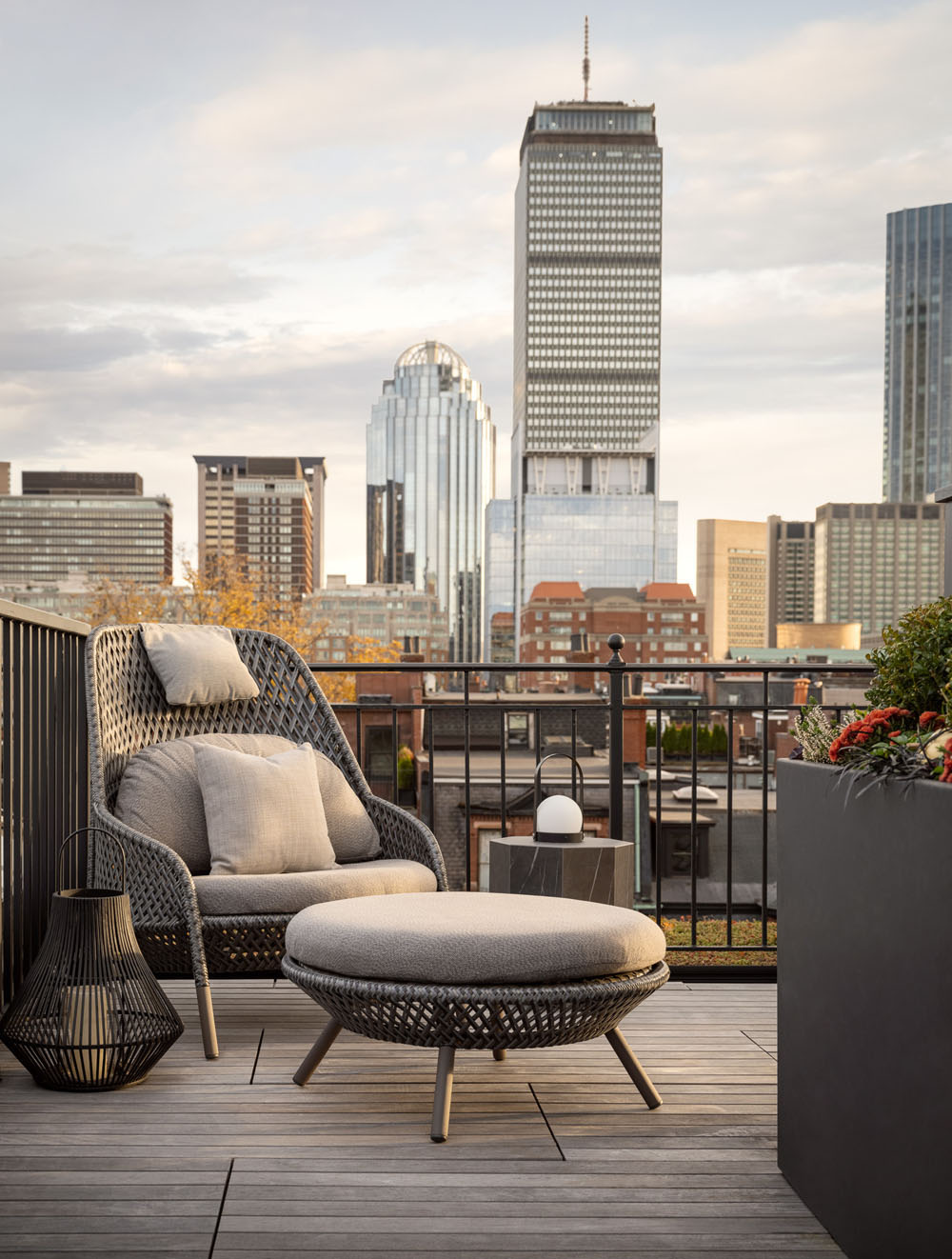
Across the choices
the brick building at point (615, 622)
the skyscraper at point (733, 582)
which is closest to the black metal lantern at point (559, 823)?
the brick building at point (615, 622)

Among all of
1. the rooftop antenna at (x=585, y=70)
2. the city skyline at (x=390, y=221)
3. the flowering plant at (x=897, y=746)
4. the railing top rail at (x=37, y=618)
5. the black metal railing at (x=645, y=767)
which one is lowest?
the black metal railing at (x=645, y=767)

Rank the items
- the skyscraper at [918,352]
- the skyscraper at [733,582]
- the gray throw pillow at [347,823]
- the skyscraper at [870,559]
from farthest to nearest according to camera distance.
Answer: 1. the skyscraper at [870,559]
2. the skyscraper at [918,352]
3. the skyscraper at [733,582]
4. the gray throw pillow at [347,823]

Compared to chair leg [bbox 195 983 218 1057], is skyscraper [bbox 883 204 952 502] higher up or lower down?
higher up

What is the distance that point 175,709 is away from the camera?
11.1 feet

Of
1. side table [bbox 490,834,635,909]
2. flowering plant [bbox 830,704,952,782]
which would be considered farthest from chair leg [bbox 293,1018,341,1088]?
flowering plant [bbox 830,704,952,782]

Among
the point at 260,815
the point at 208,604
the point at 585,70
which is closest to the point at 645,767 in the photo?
the point at 208,604

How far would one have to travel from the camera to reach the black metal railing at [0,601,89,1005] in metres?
2.63

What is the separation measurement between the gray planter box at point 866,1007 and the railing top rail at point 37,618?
1729 mm

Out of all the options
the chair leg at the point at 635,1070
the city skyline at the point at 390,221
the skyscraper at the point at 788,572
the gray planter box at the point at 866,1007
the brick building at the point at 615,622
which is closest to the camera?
the gray planter box at the point at 866,1007

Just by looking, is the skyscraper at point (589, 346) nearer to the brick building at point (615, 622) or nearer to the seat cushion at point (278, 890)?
the brick building at point (615, 622)

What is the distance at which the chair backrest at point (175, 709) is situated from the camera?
3.04 meters

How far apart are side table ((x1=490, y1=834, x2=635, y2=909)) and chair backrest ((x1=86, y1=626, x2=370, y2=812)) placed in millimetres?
552

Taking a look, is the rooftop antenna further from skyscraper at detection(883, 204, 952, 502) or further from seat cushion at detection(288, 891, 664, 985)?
seat cushion at detection(288, 891, 664, 985)

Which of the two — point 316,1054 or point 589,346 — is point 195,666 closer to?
point 316,1054
